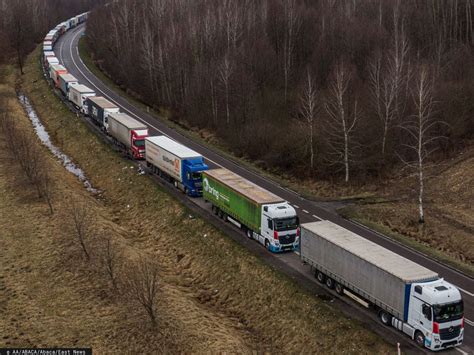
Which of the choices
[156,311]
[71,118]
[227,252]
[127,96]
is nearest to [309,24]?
[127,96]

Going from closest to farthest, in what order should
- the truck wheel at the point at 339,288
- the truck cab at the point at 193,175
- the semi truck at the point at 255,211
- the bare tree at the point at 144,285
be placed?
the bare tree at the point at 144,285
the truck wheel at the point at 339,288
the semi truck at the point at 255,211
the truck cab at the point at 193,175

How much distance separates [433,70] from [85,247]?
46.3m

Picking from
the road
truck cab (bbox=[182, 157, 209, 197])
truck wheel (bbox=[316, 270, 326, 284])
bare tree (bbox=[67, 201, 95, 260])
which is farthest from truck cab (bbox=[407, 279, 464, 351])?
truck cab (bbox=[182, 157, 209, 197])

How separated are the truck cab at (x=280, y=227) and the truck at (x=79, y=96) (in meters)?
51.5

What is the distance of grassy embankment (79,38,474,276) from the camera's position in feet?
134

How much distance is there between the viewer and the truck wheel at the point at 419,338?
2752 cm

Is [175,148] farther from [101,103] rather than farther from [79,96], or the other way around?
[79,96]

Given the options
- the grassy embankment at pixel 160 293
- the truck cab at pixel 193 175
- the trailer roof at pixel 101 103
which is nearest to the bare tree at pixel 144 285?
the grassy embankment at pixel 160 293

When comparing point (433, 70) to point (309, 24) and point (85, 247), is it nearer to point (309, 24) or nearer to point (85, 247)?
point (309, 24)

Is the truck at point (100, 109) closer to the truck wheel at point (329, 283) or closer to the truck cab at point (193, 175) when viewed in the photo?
the truck cab at point (193, 175)

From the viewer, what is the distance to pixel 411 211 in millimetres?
47531

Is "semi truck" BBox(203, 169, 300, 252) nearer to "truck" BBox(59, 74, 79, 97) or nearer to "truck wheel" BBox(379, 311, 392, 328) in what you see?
"truck wheel" BBox(379, 311, 392, 328)

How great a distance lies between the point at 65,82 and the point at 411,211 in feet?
219

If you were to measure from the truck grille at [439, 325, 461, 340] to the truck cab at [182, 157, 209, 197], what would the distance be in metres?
28.4
